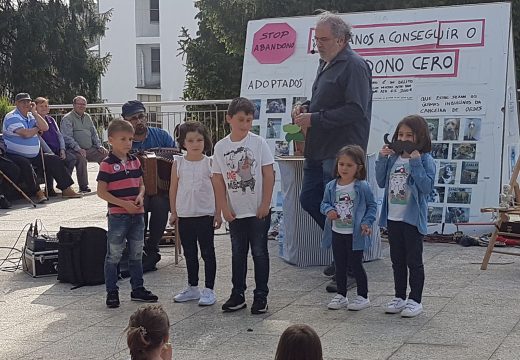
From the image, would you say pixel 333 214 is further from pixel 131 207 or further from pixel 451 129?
pixel 451 129

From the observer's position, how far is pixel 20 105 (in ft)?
43.0

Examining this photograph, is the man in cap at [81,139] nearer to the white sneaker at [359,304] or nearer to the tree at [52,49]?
the white sneaker at [359,304]

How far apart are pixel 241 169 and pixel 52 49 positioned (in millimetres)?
35089

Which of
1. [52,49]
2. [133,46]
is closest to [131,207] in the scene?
[52,49]

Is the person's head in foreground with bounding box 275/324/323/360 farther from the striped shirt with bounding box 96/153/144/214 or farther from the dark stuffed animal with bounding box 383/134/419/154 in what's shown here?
the striped shirt with bounding box 96/153/144/214

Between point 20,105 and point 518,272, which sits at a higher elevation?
point 20,105

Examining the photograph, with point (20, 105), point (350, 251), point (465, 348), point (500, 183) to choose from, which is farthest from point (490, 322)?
point (20, 105)

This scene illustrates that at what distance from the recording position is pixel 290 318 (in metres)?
6.53

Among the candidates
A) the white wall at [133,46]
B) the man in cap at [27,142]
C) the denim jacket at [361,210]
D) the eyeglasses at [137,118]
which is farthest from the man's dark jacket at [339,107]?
the white wall at [133,46]

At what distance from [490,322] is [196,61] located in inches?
945

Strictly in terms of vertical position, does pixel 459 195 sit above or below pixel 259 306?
above

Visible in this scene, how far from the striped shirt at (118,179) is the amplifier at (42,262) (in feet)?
5.09

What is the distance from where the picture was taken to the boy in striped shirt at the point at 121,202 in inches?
278

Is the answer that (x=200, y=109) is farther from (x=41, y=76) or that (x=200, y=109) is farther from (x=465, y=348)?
(x=41, y=76)
